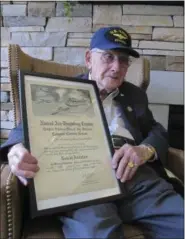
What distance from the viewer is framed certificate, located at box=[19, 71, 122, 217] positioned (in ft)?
2.62

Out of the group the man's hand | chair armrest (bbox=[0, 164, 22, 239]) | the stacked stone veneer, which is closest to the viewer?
chair armrest (bbox=[0, 164, 22, 239])

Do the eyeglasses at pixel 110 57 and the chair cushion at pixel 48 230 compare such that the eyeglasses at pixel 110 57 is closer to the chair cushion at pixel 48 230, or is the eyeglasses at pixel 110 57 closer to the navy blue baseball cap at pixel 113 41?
the navy blue baseball cap at pixel 113 41

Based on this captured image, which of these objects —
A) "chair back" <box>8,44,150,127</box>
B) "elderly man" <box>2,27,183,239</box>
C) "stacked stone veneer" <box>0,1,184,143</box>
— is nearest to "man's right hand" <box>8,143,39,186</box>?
"elderly man" <box>2,27,183,239</box>

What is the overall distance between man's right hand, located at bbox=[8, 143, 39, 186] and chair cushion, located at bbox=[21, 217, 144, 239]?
14cm

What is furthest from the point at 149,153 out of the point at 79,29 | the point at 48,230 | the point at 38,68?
the point at 79,29

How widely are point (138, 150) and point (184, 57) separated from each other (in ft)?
2.39

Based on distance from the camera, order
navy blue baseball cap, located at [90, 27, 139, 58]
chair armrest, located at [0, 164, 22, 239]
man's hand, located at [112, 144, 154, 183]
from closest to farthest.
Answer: chair armrest, located at [0, 164, 22, 239] → man's hand, located at [112, 144, 154, 183] → navy blue baseball cap, located at [90, 27, 139, 58]

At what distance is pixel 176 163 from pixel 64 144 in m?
0.52

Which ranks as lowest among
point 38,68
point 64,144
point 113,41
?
point 64,144

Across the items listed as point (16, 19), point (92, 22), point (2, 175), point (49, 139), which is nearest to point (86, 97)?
point (49, 139)

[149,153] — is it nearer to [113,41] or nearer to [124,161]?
[124,161]

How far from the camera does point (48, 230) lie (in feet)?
2.64

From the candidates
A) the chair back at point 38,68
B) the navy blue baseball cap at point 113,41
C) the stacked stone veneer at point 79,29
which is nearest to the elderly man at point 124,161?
the navy blue baseball cap at point 113,41

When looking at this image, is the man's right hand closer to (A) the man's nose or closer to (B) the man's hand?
(B) the man's hand
